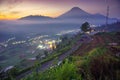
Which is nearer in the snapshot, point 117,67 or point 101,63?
point 101,63

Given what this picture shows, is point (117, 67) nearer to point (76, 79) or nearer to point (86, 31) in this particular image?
point (76, 79)

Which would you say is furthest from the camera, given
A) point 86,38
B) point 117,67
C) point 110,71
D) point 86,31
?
point 86,31

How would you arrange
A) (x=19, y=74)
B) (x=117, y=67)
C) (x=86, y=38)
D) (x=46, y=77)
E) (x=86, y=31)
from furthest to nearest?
1. (x=86, y=31)
2. (x=86, y=38)
3. (x=19, y=74)
4. (x=117, y=67)
5. (x=46, y=77)

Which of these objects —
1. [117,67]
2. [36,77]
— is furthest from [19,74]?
[36,77]

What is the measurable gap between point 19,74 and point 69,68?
148 ft

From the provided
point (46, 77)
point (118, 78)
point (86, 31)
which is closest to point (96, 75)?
point (118, 78)

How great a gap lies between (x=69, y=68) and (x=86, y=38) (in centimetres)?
8211

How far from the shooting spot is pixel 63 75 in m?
12.0

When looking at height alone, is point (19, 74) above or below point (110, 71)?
below

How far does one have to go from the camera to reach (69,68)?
1223 centimetres

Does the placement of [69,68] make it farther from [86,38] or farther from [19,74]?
[86,38]

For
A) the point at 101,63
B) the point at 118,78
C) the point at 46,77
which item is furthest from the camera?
the point at 101,63

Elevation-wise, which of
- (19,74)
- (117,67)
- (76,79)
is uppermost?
(76,79)

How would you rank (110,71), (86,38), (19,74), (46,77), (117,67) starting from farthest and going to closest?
(86,38)
(19,74)
(117,67)
(110,71)
(46,77)
